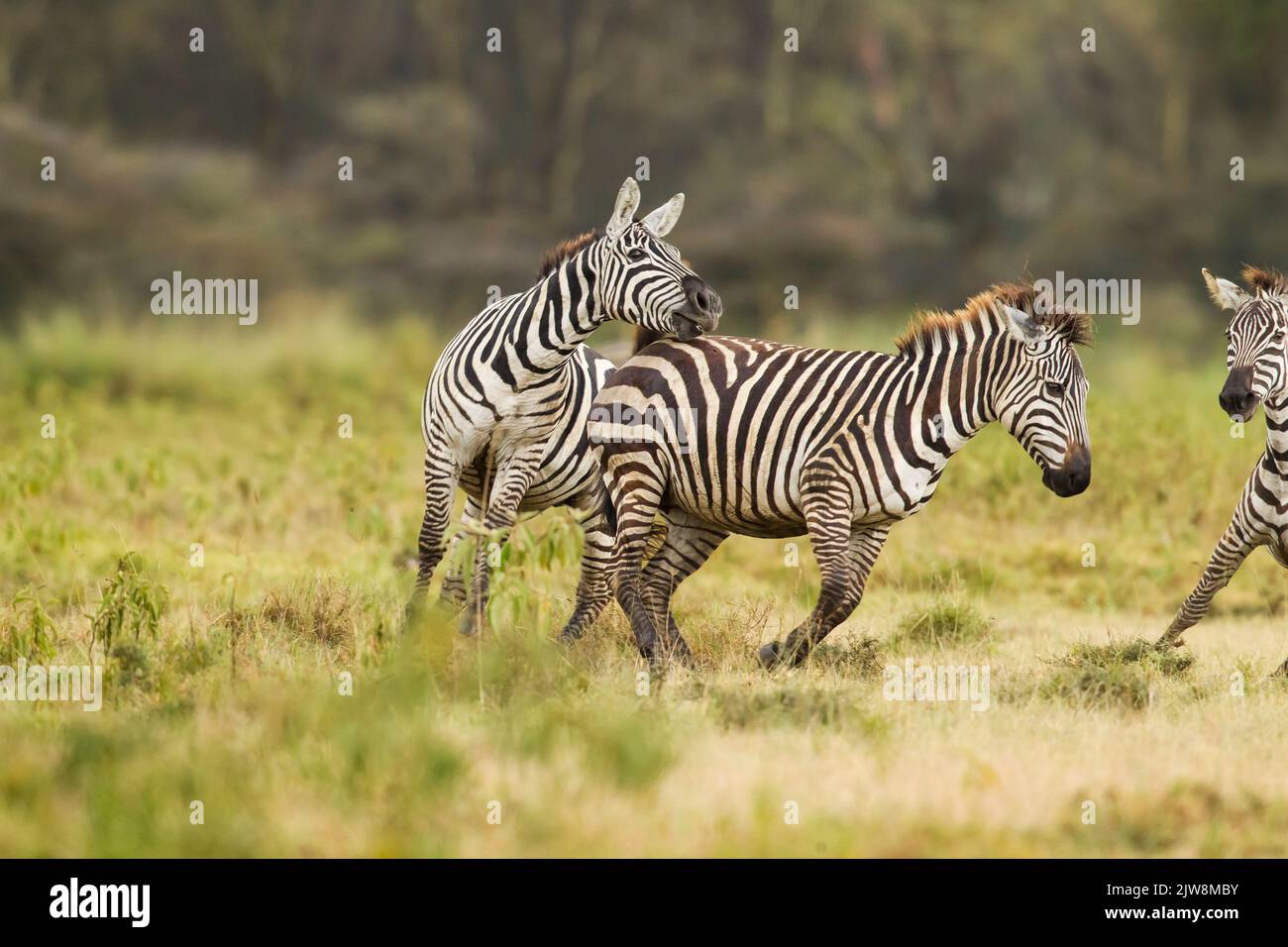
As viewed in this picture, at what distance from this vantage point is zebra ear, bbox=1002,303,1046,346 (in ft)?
26.6

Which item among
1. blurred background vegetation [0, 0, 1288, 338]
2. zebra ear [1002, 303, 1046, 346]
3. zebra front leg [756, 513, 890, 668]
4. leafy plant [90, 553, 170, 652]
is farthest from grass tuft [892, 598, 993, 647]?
blurred background vegetation [0, 0, 1288, 338]

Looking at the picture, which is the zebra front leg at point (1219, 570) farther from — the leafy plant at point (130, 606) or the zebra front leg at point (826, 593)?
the leafy plant at point (130, 606)

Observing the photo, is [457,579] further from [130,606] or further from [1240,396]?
[1240,396]

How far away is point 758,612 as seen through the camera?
973 centimetres

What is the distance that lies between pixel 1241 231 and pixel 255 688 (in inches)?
806

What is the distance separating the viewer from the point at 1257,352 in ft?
27.3

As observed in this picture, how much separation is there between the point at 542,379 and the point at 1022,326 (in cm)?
260

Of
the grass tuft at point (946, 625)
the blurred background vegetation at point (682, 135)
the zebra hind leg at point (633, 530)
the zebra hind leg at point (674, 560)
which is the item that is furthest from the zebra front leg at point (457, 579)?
the blurred background vegetation at point (682, 135)

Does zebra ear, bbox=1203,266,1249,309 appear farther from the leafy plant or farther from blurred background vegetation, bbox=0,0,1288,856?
the leafy plant

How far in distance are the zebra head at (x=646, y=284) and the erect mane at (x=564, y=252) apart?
7.4 inches
